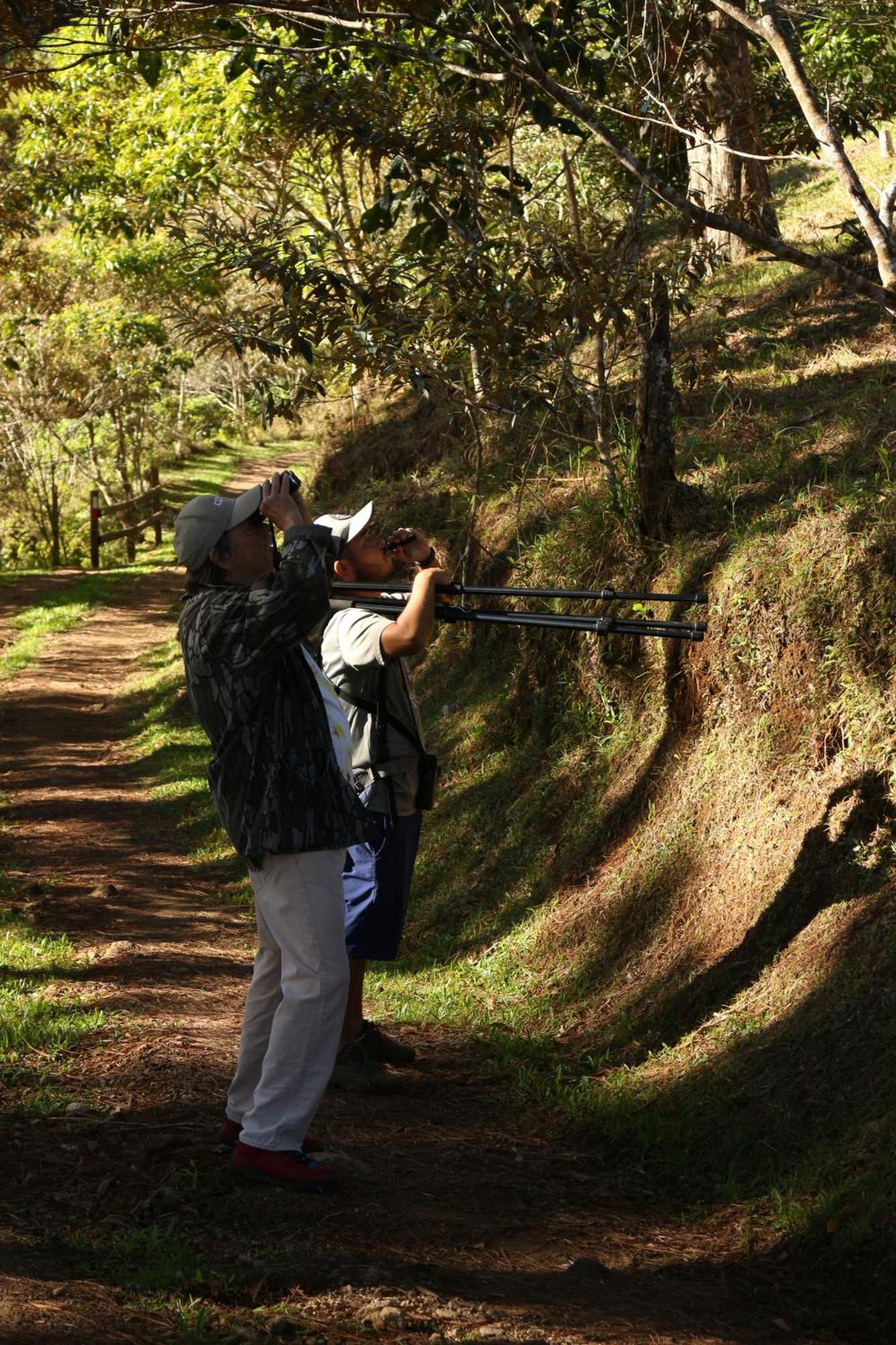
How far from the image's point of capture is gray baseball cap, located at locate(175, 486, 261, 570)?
13.9 feet

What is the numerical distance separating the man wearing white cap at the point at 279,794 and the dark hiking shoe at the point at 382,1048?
1.24m

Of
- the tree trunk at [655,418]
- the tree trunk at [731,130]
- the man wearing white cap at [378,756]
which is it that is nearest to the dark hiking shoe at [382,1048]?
the man wearing white cap at [378,756]

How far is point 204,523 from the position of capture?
4.25m

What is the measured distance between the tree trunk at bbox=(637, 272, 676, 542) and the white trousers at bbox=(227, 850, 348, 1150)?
145 inches

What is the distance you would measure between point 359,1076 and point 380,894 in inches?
29.5

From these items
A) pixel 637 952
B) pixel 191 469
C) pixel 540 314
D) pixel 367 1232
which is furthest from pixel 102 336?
pixel 367 1232

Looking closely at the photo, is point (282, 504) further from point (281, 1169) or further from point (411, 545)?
point (281, 1169)

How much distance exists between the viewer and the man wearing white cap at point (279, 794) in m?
4.14

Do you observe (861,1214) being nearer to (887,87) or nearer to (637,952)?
(637,952)

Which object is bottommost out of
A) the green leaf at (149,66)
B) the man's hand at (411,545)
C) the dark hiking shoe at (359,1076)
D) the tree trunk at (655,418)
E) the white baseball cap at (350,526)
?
the dark hiking shoe at (359,1076)

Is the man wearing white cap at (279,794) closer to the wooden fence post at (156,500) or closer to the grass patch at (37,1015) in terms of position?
the grass patch at (37,1015)

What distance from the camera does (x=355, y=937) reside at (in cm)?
525

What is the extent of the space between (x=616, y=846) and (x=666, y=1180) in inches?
86.3

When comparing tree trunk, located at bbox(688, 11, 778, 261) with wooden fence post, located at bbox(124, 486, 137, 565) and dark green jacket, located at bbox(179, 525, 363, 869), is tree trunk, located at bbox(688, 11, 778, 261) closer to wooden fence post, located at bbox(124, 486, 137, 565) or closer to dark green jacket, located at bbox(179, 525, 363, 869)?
dark green jacket, located at bbox(179, 525, 363, 869)
